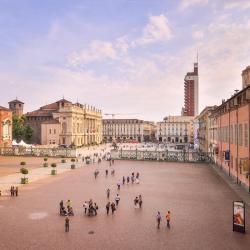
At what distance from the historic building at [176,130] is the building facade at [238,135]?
5619 inches

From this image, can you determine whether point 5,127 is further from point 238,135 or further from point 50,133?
point 238,135

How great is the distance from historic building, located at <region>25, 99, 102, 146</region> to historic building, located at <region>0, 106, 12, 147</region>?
29549 mm

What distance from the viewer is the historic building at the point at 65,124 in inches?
4700

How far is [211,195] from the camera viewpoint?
110 ft

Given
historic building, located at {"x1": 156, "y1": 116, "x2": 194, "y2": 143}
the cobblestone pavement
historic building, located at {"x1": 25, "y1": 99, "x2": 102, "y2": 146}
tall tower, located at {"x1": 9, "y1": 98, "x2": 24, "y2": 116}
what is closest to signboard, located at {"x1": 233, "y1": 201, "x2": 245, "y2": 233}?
the cobblestone pavement

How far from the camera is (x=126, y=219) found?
24656mm

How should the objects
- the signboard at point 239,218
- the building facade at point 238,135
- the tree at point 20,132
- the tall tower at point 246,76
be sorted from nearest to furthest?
the signboard at point 239,218, the building facade at point 238,135, the tall tower at point 246,76, the tree at point 20,132

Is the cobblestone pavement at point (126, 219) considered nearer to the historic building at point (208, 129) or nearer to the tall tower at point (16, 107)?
the historic building at point (208, 129)

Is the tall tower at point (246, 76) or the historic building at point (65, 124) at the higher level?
the tall tower at point (246, 76)

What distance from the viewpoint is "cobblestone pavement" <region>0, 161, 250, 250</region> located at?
19297 mm

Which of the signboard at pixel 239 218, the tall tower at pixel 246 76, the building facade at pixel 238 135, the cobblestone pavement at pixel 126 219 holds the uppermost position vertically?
the tall tower at pixel 246 76

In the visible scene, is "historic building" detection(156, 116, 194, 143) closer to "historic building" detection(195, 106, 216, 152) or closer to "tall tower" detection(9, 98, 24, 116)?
"tall tower" detection(9, 98, 24, 116)

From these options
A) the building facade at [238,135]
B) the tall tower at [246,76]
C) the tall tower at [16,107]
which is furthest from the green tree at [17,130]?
the building facade at [238,135]

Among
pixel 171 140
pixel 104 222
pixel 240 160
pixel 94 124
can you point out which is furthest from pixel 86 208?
pixel 171 140
